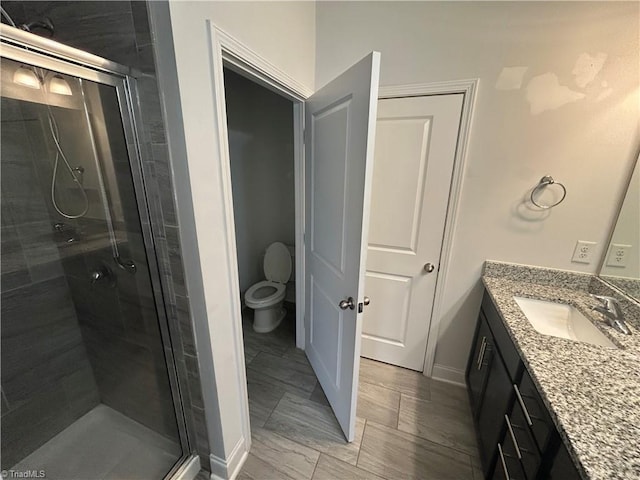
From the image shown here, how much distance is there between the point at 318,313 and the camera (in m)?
1.77

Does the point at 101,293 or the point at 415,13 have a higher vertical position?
the point at 415,13

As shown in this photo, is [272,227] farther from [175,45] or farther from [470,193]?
[175,45]

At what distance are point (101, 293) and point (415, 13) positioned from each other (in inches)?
92.5

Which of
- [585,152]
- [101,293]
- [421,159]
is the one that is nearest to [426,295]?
[421,159]

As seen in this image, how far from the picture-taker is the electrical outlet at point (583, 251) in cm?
142

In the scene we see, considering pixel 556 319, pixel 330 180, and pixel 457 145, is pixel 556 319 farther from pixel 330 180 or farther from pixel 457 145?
pixel 330 180

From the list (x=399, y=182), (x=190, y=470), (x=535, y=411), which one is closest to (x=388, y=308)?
(x=399, y=182)

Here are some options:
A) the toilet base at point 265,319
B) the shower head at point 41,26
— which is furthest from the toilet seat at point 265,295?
the shower head at point 41,26

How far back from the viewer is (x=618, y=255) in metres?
1.35

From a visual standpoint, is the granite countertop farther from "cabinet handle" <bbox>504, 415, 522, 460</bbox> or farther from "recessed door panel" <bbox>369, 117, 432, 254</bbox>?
"recessed door panel" <bbox>369, 117, 432, 254</bbox>

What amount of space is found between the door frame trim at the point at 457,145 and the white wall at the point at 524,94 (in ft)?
0.13

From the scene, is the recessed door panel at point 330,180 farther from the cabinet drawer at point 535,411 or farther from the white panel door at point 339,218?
the cabinet drawer at point 535,411

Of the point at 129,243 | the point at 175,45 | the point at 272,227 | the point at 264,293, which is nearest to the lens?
the point at 175,45

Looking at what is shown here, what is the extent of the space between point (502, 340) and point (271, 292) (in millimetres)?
1855
